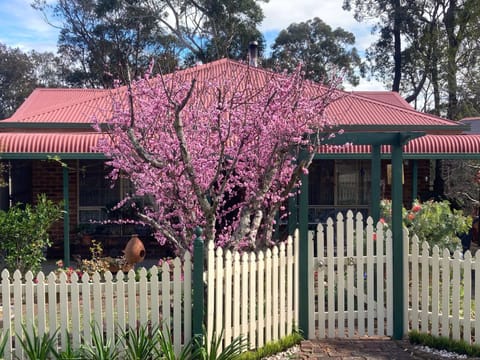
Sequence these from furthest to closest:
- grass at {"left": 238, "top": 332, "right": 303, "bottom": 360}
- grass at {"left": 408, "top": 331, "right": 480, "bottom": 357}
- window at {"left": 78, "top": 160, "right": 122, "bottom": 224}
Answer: window at {"left": 78, "top": 160, "right": 122, "bottom": 224}, grass at {"left": 408, "top": 331, "right": 480, "bottom": 357}, grass at {"left": 238, "top": 332, "right": 303, "bottom": 360}

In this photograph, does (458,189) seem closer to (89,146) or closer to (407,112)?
(407,112)

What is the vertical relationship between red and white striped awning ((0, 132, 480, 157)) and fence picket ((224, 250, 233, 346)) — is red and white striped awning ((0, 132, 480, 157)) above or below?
above

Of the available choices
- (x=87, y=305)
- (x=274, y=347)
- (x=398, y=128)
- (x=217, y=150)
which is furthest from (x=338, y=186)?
(x=87, y=305)

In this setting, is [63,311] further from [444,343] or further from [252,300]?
[444,343]

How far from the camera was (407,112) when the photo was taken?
1182cm

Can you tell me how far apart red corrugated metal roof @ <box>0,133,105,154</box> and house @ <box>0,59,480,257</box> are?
0.02 meters

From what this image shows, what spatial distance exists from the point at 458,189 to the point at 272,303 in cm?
1442

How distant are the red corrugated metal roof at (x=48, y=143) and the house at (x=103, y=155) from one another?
0.02 meters

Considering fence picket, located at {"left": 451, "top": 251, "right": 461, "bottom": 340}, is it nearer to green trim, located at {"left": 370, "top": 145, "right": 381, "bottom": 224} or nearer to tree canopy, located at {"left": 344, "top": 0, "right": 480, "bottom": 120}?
green trim, located at {"left": 370, "top": 145, "right": 381, "bottom": 224}

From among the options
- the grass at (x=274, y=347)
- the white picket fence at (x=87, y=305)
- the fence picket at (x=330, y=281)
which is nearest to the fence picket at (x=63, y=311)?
the white picket fence at (x=87, y=305)

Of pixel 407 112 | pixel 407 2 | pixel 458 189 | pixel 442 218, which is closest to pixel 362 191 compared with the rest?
pixel 407 112

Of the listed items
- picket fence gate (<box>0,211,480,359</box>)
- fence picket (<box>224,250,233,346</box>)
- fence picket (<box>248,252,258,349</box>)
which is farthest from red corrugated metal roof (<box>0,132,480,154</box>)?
fence picket (<box>224,250,233,346</box>)

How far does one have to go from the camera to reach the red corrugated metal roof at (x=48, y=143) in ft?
31.9

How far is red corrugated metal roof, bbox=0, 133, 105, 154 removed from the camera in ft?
31.9
